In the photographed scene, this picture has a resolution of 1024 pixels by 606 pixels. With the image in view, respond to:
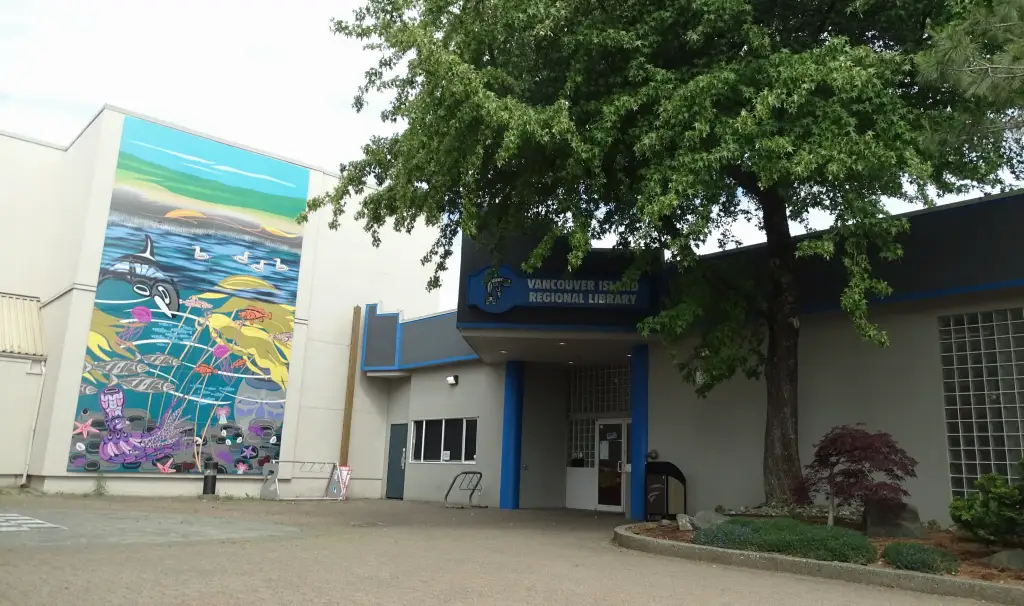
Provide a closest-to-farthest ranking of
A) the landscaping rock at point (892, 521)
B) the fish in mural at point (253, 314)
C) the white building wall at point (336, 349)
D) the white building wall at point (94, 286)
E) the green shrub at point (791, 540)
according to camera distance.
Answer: the green shrub at point (791, 540) < the landscaping rock at point (892, 521) < the white building wall at point (94, 286) < the fish in mural at point (253, 314) < the white building wall at point (336, 349)

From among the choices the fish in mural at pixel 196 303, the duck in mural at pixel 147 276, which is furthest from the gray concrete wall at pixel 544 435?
the duck in mural at pixel 147 276

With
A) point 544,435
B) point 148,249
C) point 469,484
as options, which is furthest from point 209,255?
point 544,435

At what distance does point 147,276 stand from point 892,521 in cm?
1802

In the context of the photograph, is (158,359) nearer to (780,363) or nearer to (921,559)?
(780,363)

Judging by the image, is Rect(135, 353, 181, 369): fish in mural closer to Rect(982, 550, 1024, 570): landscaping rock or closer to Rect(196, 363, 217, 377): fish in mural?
Rect(196, 363, 217, 377): fish in mural

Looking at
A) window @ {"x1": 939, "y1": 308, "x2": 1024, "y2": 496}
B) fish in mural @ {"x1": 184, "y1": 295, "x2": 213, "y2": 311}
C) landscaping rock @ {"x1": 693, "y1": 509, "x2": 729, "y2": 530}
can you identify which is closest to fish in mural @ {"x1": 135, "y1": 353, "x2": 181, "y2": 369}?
fish in mural @ {"x1": 184, "y1": 295, "x2": 213, "y2": 311}

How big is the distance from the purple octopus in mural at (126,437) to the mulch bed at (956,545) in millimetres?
13507

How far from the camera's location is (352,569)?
784 cm

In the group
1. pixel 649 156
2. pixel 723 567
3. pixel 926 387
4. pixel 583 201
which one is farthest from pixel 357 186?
pixel 926 387

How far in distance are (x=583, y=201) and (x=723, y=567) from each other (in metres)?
5.97

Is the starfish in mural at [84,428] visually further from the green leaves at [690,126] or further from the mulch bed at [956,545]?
the mulch bed at [956,545]

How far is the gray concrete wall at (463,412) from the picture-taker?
2031 centimetres

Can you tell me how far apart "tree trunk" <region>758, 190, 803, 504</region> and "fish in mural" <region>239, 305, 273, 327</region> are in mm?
14963

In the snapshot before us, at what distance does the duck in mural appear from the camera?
20297 millimetres
